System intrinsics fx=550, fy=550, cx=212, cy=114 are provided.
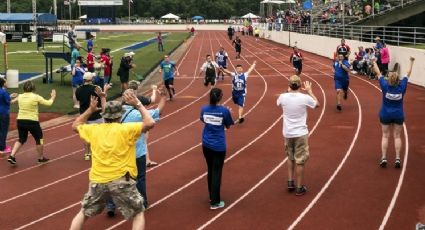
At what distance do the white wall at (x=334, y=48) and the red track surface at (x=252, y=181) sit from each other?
249 inches

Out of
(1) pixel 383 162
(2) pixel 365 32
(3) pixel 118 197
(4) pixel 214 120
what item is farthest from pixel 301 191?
(2) pixel 365 32

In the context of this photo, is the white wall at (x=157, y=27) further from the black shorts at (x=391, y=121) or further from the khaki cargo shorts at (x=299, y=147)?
the khaki cargo shorts at (x=299, y=147)

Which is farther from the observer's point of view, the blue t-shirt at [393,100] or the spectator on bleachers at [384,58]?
the spectator on bleachers at [384,58]

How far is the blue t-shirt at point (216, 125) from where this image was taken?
26.0 feet

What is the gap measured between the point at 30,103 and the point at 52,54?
1342 cm

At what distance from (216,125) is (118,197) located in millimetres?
2624

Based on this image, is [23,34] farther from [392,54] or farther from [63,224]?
[63,224]

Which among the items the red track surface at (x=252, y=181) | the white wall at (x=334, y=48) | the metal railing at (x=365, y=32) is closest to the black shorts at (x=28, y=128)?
the red track surface at (x=252, y=181)

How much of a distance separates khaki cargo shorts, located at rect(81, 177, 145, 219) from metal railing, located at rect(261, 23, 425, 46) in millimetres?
21984

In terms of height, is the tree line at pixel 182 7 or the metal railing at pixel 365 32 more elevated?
the tree line at pixel 182 7

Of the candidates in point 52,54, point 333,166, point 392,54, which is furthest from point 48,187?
point 392,54

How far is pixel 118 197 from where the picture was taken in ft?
18.5

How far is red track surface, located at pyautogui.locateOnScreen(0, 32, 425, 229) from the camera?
7703 millimetres

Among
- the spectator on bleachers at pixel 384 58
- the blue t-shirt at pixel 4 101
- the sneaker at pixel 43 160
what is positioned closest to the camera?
the sneaker at pixel 43 160
